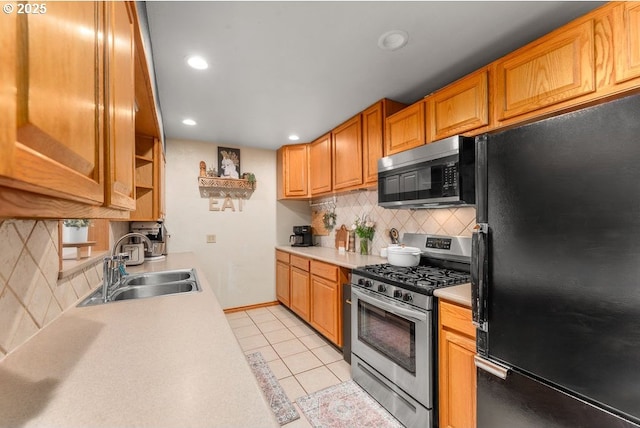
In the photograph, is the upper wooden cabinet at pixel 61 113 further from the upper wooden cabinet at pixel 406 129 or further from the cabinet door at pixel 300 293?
the cabinet door at pixel 300 293

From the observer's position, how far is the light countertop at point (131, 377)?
22.5 inches

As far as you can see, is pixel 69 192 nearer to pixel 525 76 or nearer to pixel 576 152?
pixel 576 152

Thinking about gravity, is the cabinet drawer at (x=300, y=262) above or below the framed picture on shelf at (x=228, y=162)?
below

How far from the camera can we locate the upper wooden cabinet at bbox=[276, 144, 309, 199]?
144 inches

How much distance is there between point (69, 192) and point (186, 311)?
102 centimetres

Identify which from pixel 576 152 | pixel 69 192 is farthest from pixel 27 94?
pixel 576 152

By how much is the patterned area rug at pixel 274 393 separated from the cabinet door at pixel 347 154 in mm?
1900

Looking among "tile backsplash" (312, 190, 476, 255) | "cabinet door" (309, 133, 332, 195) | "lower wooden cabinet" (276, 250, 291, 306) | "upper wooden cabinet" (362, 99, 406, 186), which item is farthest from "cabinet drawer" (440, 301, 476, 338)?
"lower wooden cabinet" (276, 250, 291, 306)

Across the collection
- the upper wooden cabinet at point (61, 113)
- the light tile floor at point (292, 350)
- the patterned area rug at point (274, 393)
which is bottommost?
the light tile floor at point (292, 350)

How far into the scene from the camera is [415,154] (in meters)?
1.98

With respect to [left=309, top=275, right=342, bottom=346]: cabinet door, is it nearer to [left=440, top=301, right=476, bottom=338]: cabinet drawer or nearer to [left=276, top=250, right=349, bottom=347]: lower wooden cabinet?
[left=276, top=250, right=349, bottom=347]: lower wooden cabinet

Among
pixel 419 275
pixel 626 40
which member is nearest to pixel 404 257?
pixel 419 275

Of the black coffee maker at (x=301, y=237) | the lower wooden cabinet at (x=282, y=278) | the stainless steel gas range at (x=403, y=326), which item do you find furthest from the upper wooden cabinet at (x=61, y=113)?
the black coffee maker at (x=301, y=237)

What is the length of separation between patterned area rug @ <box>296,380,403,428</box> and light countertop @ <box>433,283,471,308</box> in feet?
3.03
